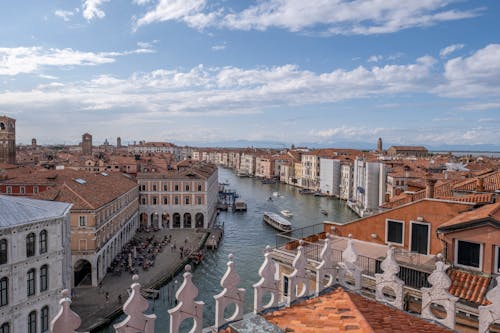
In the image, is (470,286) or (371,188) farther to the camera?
(371,188)

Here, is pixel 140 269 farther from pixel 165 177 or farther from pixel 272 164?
pixel 272 164

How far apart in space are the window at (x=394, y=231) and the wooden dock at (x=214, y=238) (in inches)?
940

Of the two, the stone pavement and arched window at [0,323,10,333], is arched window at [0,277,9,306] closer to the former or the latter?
arched window at [0,323,10,333]

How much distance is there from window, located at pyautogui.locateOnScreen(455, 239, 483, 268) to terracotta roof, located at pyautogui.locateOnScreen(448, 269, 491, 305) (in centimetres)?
30

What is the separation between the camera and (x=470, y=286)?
9.01 m

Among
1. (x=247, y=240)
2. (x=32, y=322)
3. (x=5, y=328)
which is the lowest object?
(x=247, y=240)

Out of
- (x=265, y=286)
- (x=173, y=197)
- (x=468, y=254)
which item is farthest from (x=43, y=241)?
(x=173, y=197)

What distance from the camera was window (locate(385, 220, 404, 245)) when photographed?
1340cm

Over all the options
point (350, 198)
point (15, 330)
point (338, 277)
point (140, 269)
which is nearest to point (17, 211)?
point (15, 330)

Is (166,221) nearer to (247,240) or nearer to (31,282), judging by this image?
(247,240)

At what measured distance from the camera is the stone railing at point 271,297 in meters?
4.14

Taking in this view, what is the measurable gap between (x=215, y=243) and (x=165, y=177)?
11.1 meters

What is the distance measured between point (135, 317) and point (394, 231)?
445 inches

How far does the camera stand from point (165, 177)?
43156 millimetres
